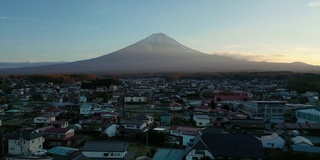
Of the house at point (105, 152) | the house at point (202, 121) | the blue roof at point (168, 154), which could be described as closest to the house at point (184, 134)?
the blue roof at point (168, 154)

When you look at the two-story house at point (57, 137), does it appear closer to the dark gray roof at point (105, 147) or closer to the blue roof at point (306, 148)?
the dark gray roof at point (105, 147)

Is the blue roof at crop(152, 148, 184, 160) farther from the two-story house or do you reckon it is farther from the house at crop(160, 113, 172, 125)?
the house at crop(160, 113, 172, 125)

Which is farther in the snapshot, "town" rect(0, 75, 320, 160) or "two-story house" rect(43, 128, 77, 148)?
"two-story house" rect(43, 128, 77, 148)

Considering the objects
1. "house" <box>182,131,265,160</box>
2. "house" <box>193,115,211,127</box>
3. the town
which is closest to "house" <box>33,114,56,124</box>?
the town

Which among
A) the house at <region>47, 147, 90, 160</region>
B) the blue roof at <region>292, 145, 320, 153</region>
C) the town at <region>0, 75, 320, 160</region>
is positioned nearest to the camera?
the house at <region>47, 147, 90, 160</region>

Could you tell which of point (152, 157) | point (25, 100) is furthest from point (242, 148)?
point (25, 100)

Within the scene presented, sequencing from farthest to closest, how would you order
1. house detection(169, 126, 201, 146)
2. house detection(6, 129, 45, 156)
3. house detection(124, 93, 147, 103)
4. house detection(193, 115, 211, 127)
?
house detection(124, 93, 147, 103), house detection(193, 115, 211, 127), house detection(169, 126, 201, 146), house detection(6, 129, 45, 156)

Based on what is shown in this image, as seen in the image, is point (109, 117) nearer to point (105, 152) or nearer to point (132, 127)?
point (132, 127)
